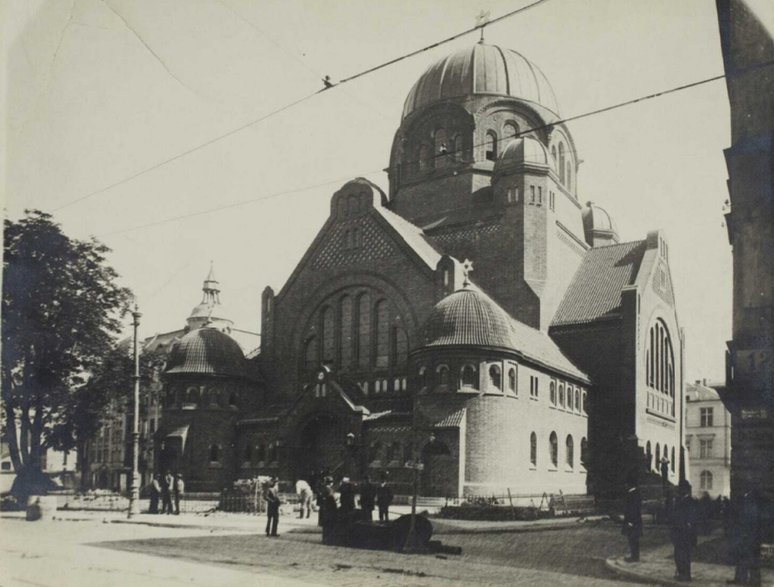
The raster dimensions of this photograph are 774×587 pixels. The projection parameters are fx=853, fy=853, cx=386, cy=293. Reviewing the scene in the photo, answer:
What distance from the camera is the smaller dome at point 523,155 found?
125 ft

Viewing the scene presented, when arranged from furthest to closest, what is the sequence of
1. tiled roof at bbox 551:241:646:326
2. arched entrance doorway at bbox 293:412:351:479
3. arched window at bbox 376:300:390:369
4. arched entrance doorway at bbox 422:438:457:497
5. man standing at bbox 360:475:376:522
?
tiled roof at bbox 551:241:646:326, arched window at bbox 376:300:390:369, arched entrance doorway at bbox 293:412:351:479, arched entrance doorway at bbox 422:438:457:497, man standing at bbox 360:475:376:522

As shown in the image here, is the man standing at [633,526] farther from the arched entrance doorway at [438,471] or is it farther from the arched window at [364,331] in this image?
the arched window at [364,331]

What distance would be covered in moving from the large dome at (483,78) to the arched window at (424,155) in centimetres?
206

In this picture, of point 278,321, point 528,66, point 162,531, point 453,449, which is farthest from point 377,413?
point 528,66

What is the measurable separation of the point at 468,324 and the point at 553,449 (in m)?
6.62

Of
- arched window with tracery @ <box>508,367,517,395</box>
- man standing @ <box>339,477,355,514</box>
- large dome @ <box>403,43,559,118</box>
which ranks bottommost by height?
man standing @ <box>339,477,355,514</box>

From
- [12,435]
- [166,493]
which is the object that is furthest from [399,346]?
[12,435]

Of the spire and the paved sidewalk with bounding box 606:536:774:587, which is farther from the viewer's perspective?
the spire

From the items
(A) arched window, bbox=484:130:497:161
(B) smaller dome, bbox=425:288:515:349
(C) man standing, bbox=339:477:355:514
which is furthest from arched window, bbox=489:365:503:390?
(A) arched window, bbox=484:130:497:161

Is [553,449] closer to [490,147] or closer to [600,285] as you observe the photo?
[600,285]

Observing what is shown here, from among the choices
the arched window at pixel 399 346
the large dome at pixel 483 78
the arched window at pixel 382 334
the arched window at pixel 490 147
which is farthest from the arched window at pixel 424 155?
the arched window at pixel 399 346

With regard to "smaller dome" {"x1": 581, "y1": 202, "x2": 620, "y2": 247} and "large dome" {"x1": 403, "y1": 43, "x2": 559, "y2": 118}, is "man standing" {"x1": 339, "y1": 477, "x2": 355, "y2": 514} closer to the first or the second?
"large dome" {"x1": 403, "y1": 43, "x2": 559, "y2": 118}

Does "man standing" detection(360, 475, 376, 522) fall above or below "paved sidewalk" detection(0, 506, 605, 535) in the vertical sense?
above

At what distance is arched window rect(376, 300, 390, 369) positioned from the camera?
35.6 m
